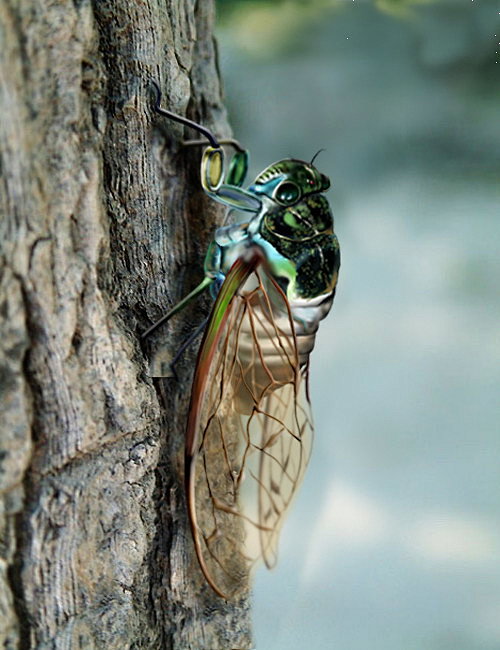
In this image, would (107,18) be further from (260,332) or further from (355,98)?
(355,98)

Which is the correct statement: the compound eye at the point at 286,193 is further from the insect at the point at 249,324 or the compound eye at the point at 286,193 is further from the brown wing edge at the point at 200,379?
the brown wing edge at the point at 200,379

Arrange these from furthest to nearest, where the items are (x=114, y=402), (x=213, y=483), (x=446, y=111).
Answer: (x=446, y=111), (x=213, y=483), (x=114, y=402)

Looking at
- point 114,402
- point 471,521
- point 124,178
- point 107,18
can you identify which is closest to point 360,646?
point 471,521

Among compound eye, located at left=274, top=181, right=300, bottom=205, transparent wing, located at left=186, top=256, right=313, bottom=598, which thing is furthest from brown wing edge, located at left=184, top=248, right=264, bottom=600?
compound eye, located at left=274, top=181, right=300, bottom=205

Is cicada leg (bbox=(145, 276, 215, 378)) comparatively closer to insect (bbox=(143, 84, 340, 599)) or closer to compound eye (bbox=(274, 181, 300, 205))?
insect (bbox=(143, 84, 340, 599))

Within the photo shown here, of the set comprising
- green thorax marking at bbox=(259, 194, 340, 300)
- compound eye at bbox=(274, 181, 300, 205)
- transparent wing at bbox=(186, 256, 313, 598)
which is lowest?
Result: transparent wing at bbox=(186, 256, 313, 598)

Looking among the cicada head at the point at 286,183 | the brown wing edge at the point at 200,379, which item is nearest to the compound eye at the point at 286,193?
the cicada head at the point at 286,183
